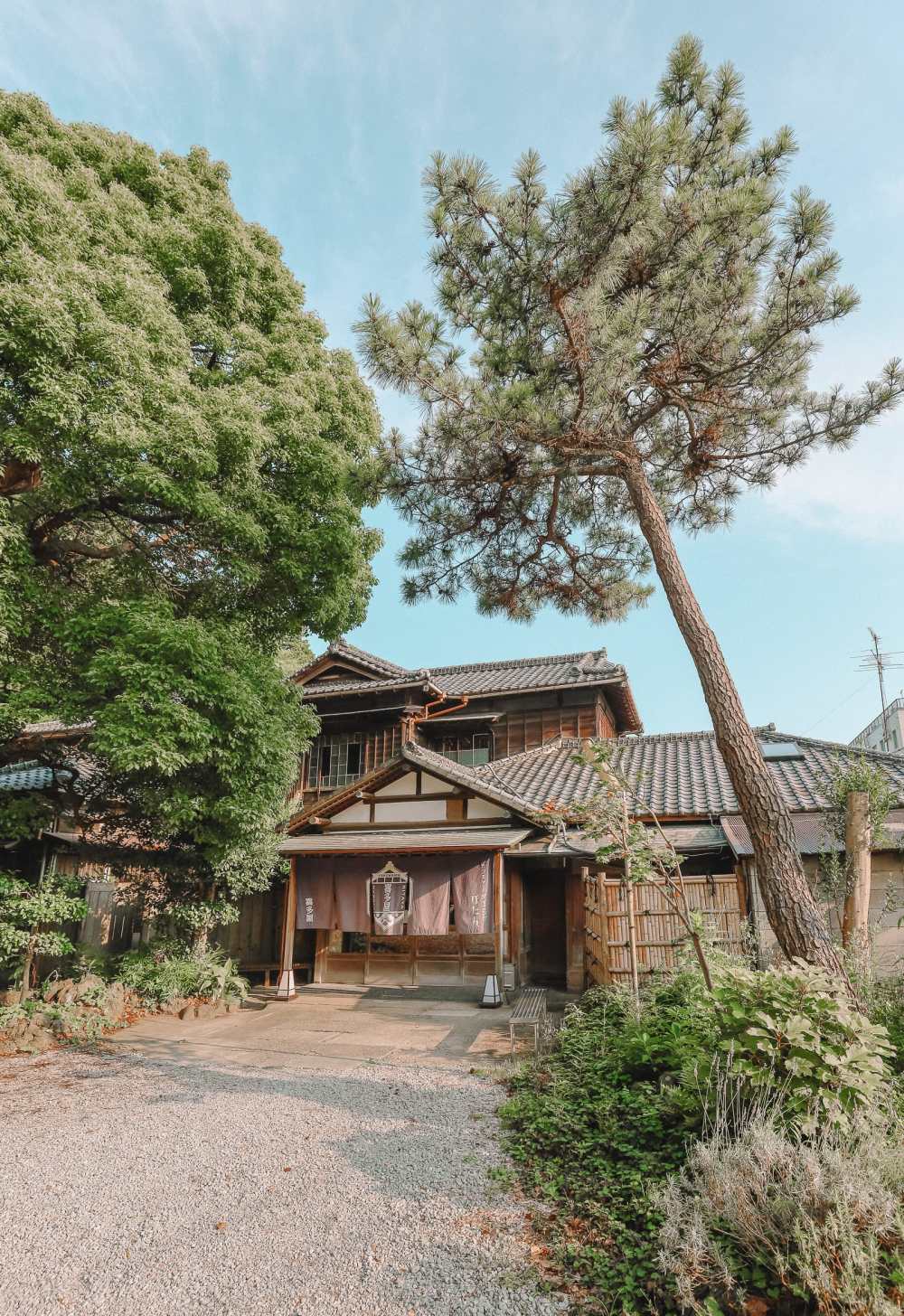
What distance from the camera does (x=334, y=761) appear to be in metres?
16.6

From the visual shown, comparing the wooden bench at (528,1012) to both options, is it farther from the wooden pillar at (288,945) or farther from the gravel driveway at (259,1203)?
the wooden pillar at (288,945)

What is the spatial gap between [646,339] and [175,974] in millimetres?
11411

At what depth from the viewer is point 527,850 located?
37.0 feet

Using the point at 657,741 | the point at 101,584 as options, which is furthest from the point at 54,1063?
the point at 657,741

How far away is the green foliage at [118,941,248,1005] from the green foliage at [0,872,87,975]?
1.70 metres

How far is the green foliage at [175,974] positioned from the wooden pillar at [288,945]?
2.45ft

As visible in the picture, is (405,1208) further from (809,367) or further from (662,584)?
(809,367)

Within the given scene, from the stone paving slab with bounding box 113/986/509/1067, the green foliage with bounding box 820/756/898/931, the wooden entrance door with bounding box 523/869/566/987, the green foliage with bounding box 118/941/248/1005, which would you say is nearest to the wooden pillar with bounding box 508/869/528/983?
the wooden entrance door with bounding box 523/869/566/987

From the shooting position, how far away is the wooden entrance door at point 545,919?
44.1 ft

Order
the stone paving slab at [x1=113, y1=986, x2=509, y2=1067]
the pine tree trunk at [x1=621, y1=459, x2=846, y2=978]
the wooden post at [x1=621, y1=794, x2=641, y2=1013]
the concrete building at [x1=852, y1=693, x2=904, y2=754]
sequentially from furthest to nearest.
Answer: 1. the concrete building at [x1=852, y1=693, x2=904, y2=754]
2. the stone paving slab at [x1=113, y1=986, x2=509, y2=1067]
3. the wooden post at [x1=621, y1=794, x2=641, y2=1013]
4. the pine tree trunk at [x1=621, y1=459, x2=846, y2=978]

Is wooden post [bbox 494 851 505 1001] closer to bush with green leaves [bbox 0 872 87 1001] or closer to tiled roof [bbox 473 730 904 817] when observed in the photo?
tiled roof [bbox 473 730 904 817]

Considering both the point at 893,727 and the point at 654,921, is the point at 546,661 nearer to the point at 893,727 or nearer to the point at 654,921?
the point at 654,921

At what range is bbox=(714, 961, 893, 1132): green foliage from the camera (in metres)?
3.75

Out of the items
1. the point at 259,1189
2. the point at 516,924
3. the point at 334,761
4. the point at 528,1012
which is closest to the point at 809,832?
the point at 528,1012
